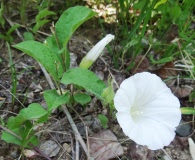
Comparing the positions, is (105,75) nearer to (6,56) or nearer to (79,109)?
(79,109)

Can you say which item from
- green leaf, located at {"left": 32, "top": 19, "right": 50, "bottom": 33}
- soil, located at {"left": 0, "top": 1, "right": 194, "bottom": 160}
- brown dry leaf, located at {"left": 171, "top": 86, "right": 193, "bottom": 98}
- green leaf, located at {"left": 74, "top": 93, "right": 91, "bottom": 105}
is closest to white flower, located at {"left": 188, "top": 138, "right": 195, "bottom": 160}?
soil, located at {"left": 0, "top": 1, "right": 194, "bottom": 160}

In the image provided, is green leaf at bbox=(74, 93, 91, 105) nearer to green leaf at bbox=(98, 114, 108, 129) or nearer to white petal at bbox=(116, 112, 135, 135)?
green leaf at bbox=(98, 114, 108, 129)

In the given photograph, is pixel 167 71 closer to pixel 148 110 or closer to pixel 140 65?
pixel 140 65

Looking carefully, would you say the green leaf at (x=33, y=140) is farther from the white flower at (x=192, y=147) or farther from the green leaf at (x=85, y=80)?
the white flower at (x=192, y=147)

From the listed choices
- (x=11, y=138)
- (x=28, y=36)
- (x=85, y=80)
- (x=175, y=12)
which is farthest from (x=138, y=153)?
(x=28, y=36)

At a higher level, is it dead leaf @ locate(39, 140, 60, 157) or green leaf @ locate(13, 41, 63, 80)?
green leaf @ locate(13, 41, 63, 80)

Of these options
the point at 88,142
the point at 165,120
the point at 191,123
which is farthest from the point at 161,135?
the point at 191,123
